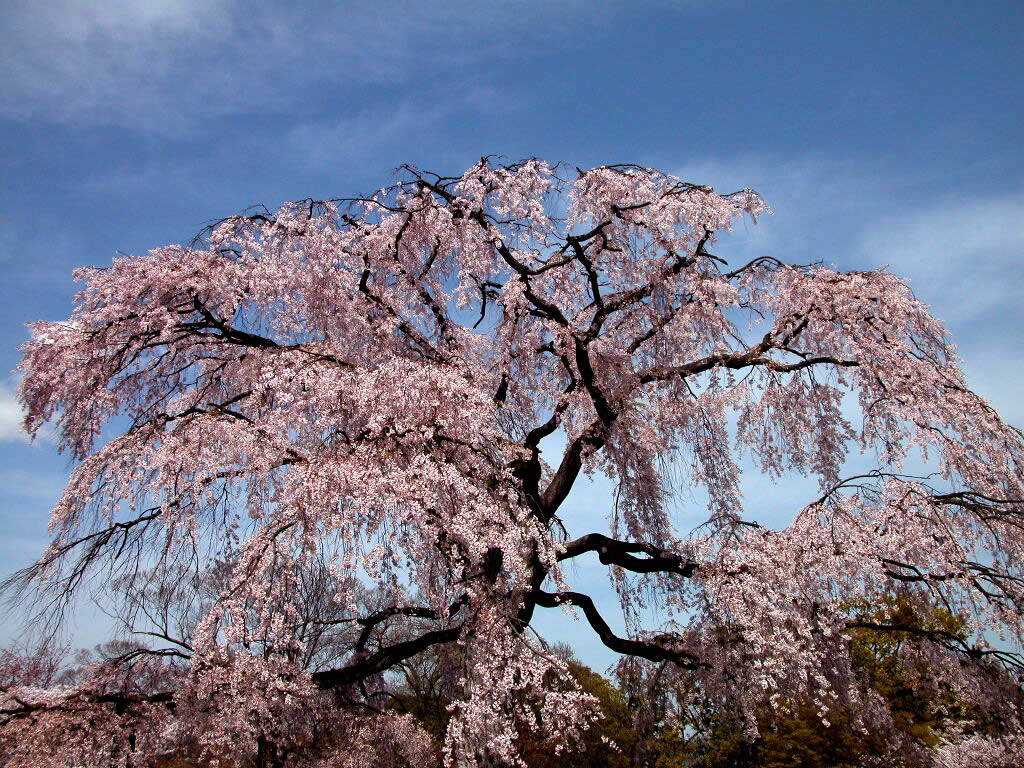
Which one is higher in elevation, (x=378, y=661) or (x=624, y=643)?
(x=624, y=643)

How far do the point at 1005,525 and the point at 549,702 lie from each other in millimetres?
5314

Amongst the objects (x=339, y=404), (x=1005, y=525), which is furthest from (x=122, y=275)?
(x=1005, y=525)

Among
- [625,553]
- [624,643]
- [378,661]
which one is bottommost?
[378,661]

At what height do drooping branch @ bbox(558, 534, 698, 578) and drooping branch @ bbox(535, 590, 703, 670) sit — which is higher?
drooping branch @ bbox(558, 534, 698, 578)

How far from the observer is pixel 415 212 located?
32.4ft

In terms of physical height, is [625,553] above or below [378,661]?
above

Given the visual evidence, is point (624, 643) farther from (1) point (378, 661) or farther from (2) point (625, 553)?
(1) point (378, 661)

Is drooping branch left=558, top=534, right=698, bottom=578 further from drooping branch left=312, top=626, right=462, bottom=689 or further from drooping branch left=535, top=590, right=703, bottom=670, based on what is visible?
drooping branch left=312, top=626, right=462, bottom=689

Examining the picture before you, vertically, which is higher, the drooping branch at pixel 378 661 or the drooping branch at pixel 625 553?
the drooping branch at pixel 625 553

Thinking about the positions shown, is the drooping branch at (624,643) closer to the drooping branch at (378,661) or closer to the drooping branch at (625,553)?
the drooping branch at (625,553)

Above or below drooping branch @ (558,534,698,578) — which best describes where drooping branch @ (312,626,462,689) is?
below

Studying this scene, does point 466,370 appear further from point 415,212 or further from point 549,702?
point 549,702

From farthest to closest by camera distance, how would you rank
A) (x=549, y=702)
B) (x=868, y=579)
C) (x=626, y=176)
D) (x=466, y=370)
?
(x=626, y=176) < (x=466, y=370) < (x=868, y=579) < (x=549, y=702)

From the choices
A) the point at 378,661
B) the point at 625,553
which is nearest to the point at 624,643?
the point at 625,553
